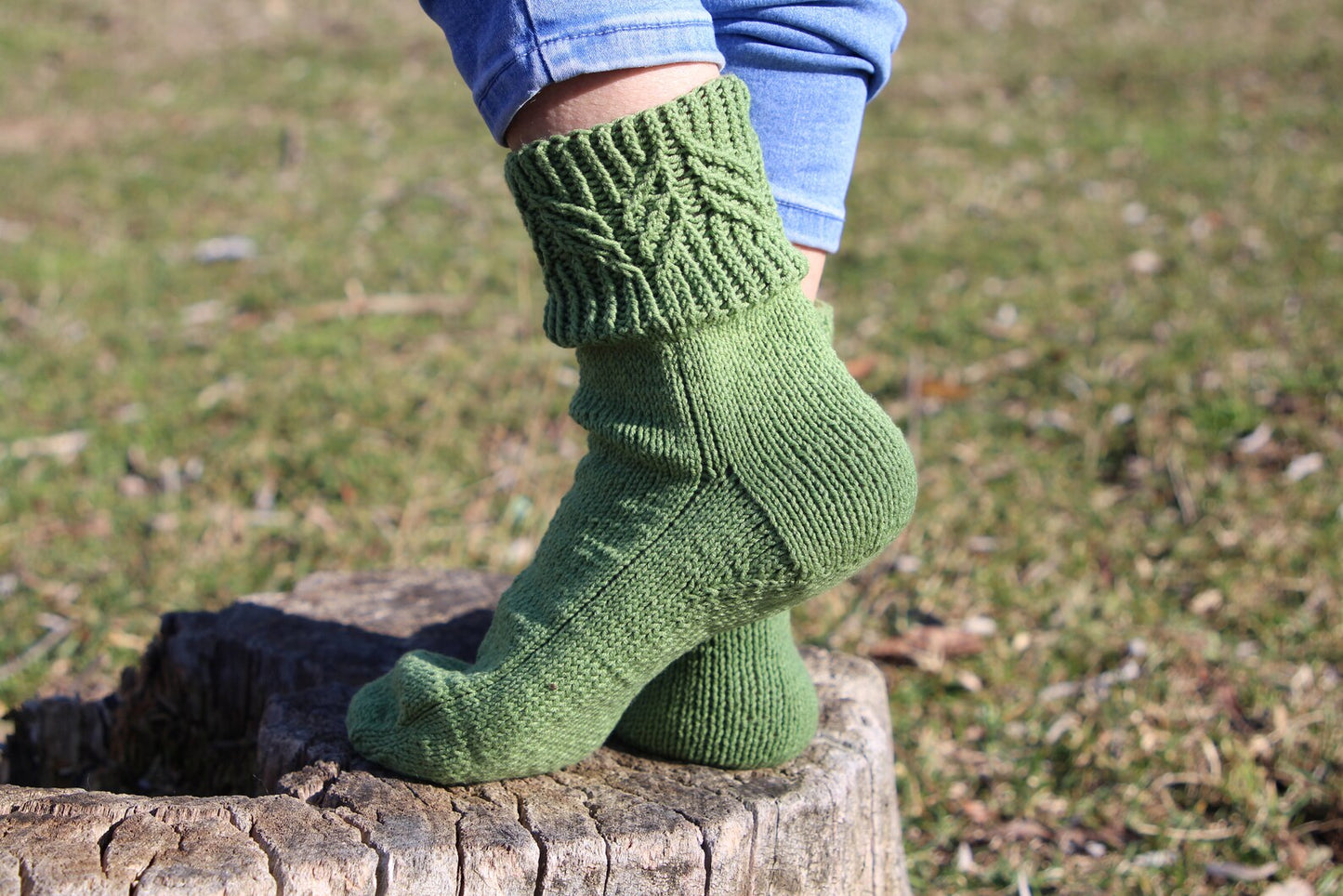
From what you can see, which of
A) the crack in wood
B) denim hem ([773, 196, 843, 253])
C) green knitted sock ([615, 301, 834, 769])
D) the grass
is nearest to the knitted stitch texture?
green knitted sock ([615, 301, 834, 769])

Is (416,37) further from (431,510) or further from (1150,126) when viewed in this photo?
(431,510)

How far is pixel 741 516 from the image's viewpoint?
3.89 feet

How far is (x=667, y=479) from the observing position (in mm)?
1193

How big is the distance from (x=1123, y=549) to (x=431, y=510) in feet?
4.85

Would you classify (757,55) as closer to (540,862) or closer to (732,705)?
(732,705)

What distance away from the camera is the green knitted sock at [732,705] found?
131 centimetres

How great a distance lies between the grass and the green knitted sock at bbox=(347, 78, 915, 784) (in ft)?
2.44

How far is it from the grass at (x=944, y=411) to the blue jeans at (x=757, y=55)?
3.28 feet

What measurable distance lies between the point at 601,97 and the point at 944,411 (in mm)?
2204

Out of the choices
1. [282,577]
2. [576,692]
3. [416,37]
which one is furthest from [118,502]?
[416,37]

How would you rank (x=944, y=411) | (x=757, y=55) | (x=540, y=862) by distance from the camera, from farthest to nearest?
(x=944, y=411) < (x=757, y=55) < (x=540, y=862)

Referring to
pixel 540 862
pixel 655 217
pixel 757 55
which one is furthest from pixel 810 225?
pixel 540 862

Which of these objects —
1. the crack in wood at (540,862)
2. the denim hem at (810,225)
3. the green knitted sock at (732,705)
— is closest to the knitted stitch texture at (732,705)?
the green knitted sock at (732,705)

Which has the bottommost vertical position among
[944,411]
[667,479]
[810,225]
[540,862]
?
[944,411]
